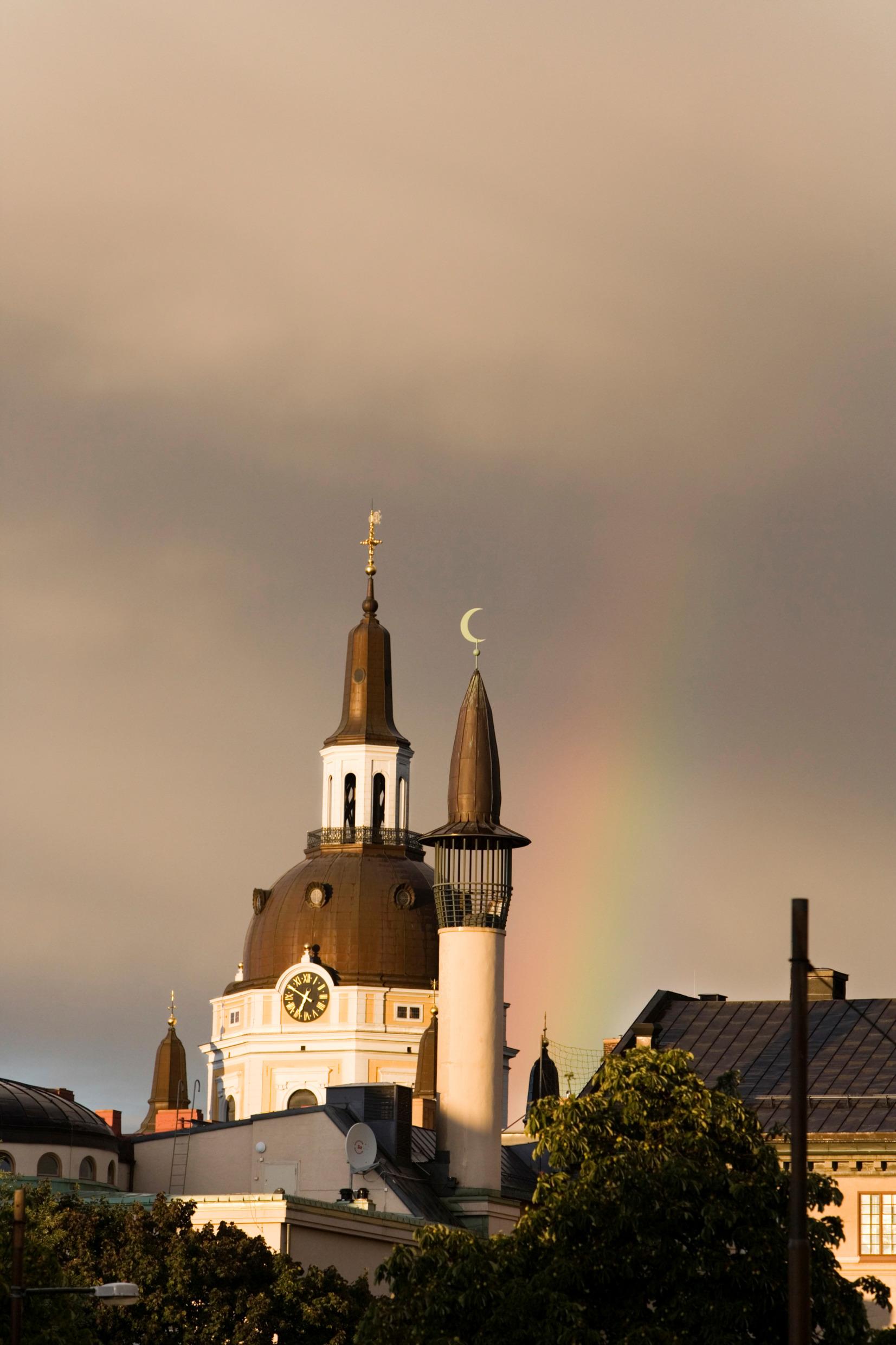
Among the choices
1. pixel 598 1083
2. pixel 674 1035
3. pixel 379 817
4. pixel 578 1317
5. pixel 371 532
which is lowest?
pixel 578 1317

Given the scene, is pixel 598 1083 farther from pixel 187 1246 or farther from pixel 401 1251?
pixel 187 1246

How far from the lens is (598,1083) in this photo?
48.2 metres

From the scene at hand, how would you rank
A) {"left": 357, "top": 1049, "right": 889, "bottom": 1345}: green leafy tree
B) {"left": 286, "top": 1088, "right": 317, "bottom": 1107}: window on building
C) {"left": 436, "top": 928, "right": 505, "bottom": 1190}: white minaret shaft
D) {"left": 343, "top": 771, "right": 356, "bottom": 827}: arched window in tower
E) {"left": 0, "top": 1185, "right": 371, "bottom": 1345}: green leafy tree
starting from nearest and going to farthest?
{"left": 357, "top": 1049, "right": 889, "bottom": 1345}: green leafy tree, {"left": 0, "top": 1185, "right": 371, "bottom": 1345}: green leafy tree, {"left": 436, "top": 928, "right": 505, "bottom": 1190}: white minaret shaft, {"left": 286, "top": 1088, "right": 317, "bottom": 1107}: window on building, {"left": 343, "top": 771, "right": 356, "bottom": 827}: arched window in tower

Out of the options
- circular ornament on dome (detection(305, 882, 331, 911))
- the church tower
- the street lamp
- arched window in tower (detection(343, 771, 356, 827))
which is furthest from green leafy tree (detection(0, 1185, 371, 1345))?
arched window in tower (detection(343, 771, 356, 827))

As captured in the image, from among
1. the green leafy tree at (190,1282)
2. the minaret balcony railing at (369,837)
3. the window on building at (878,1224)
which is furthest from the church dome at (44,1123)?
the minaret balcony railing at (369,837)

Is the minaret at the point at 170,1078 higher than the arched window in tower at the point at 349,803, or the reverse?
the arched window in tower at the point at 349,803

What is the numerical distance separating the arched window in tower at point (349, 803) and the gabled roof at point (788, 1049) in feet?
242

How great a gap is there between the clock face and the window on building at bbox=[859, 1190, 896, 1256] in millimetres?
78460

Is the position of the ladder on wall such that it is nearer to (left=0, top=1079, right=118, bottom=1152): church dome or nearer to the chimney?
(left=0, top=1079, right=118, bottom=1152): church dome

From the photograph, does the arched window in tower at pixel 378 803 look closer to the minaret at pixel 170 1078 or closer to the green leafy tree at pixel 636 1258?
the minaret at pixel 170 1078

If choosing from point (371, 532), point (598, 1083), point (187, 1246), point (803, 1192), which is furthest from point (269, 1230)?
point (371, 532)

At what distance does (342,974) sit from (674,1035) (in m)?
68.6

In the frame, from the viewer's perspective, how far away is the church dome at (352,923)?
503 ft

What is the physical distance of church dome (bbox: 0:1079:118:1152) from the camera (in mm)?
91375
